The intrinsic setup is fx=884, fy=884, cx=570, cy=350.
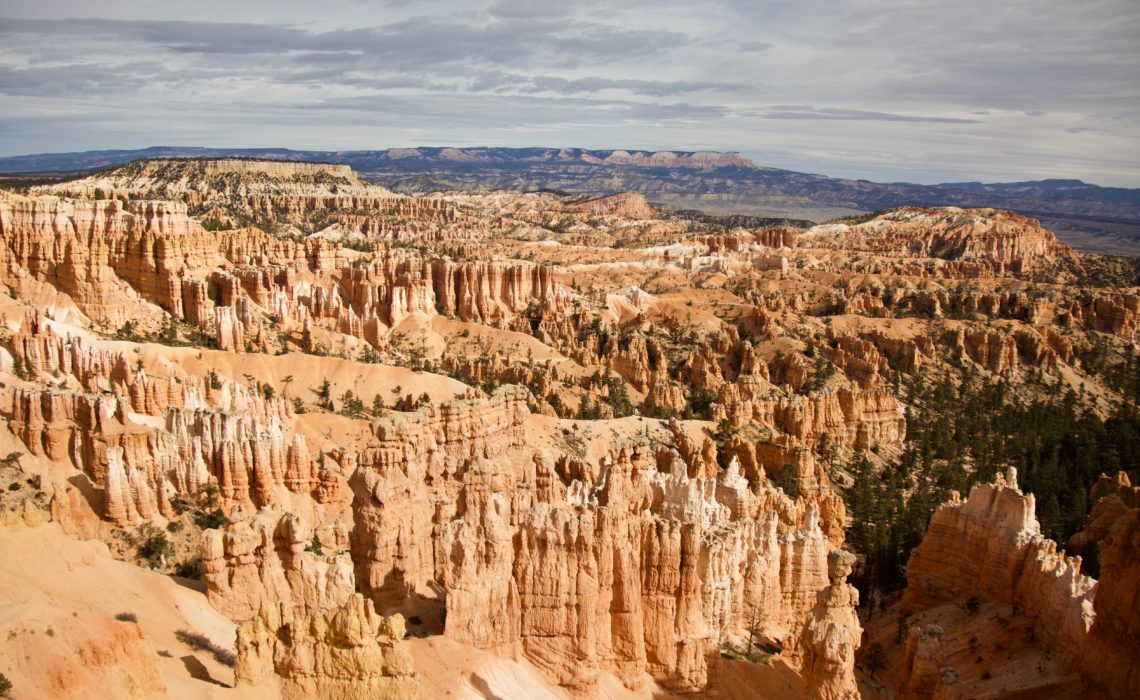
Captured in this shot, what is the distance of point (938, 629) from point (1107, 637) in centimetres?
663

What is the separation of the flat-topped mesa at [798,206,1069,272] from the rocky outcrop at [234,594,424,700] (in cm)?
11840

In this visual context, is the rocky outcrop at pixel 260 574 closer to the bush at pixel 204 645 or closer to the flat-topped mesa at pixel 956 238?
the bush at pixel 204 645

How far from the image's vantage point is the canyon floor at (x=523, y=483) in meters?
16.3

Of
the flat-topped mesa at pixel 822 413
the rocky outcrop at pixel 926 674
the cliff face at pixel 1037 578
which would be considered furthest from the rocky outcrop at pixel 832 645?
the flat-topped mesa at pixel 822 413

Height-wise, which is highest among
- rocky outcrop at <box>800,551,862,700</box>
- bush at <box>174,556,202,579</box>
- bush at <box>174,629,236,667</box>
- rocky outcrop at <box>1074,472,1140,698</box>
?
A: rocky outcrop at <box>1074,472,1140,698</box>

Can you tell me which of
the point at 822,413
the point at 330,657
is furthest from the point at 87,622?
the point at 822,413

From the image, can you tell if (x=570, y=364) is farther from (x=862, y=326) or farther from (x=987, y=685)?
(x=987, y=685)

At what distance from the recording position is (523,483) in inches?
826

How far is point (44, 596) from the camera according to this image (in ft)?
47.1

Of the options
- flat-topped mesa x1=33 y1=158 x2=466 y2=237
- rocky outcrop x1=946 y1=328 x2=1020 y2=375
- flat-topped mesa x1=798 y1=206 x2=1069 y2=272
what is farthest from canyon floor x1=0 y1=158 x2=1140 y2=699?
flat-topped mesa x1=33 y1=158 x2=466 y2=237

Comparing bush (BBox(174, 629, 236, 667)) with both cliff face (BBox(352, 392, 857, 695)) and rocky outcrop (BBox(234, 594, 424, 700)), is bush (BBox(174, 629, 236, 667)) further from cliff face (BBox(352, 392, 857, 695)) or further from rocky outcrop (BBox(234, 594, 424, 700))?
cliff face (BBox(352, 392, 857, 695))

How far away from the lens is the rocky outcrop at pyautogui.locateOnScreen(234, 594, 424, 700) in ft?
43.1

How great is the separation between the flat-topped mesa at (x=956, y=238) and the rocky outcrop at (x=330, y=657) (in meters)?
118

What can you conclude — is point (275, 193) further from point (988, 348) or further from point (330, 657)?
point (330, 657)
